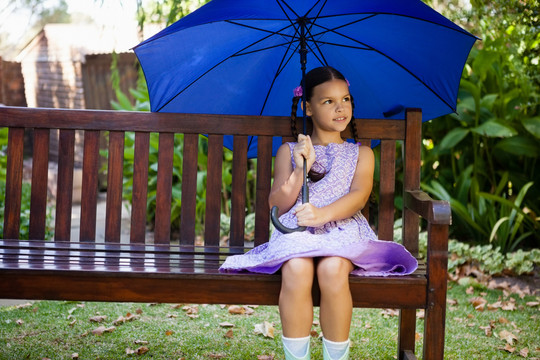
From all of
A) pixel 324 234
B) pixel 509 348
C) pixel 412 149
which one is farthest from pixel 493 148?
pixel 324 234

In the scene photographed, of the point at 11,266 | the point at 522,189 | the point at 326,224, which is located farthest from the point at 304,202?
the point at 522,189

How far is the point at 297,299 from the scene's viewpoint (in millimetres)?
2373

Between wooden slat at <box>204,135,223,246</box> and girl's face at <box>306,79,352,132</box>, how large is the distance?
0.54 m

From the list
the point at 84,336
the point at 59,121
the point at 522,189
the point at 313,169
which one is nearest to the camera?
the point at 313,169

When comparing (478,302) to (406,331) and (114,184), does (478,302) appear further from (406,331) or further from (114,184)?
(114,184)

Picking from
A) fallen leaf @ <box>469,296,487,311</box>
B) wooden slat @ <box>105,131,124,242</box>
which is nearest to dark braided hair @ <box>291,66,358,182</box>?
wooden slat @ <box>105,131,124,242</box>

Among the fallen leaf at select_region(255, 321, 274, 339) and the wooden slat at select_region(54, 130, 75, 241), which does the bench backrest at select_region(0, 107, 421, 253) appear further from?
the fallen leaf at select_region(255, 321, 274, 339)

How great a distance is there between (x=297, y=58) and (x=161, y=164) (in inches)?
33.0

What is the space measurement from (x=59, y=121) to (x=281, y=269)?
139cm

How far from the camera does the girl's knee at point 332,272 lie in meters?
2.38

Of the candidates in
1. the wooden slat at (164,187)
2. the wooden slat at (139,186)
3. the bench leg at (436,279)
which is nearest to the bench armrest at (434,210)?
the bench leg at (436,279)

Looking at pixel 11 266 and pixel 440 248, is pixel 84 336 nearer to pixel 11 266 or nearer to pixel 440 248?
pixel 11 266

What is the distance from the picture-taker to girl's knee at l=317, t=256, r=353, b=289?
2.38 m

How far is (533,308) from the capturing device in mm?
4102
